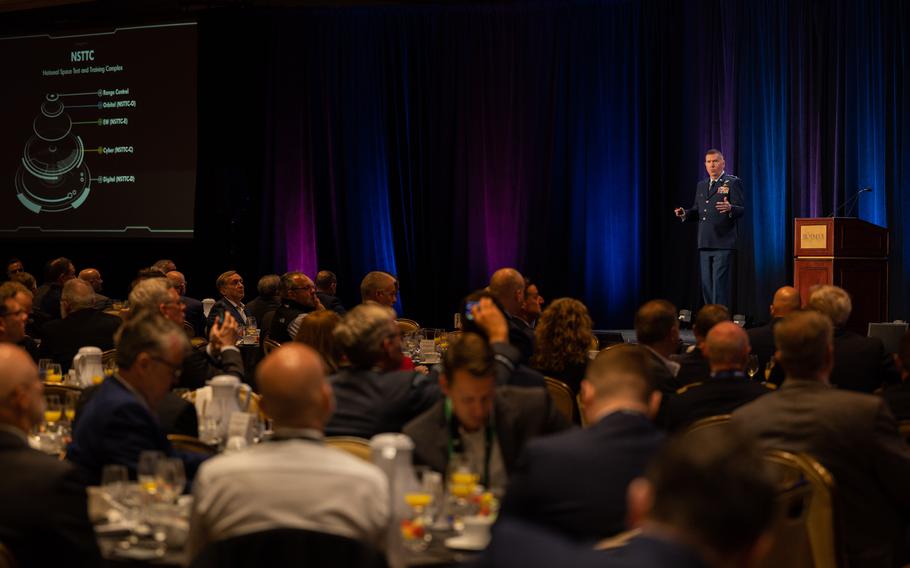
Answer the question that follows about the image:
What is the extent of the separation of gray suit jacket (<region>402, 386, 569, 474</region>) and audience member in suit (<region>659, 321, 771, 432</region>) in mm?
982

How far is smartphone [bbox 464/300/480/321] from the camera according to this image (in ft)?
15.9

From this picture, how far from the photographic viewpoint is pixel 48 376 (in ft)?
20.0

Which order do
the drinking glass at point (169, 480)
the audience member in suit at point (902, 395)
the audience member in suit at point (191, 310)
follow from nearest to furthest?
the drinking glass at point (169, 480), the audience member in suit at point (902, 395), the audience member in suit at point (191, 310)

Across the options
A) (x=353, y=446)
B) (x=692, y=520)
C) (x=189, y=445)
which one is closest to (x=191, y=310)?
(x=189, y=445)

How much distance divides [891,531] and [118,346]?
2808mm

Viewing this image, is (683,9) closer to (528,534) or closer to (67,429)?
(67,429)

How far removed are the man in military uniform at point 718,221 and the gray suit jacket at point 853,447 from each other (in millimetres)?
7433

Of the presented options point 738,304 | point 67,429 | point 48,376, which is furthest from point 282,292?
point 738,304

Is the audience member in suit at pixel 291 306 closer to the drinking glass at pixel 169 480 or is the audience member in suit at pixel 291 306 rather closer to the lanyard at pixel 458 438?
the lanyard at pixel 458 438

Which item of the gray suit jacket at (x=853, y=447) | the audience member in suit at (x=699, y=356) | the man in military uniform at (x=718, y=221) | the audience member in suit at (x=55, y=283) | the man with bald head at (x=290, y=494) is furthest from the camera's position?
the man in military uniform at (x=718, y=221)

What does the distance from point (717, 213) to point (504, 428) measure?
8.00m

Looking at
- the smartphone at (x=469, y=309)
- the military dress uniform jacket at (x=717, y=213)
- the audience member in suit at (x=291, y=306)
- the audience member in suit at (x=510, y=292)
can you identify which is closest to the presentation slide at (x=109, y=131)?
the audience member in suit at (x=291, y=306)

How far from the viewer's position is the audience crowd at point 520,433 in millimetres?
1505

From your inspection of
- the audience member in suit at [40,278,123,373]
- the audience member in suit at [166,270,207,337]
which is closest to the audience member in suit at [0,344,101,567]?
the audience member in suit at [40,278,123,373]
